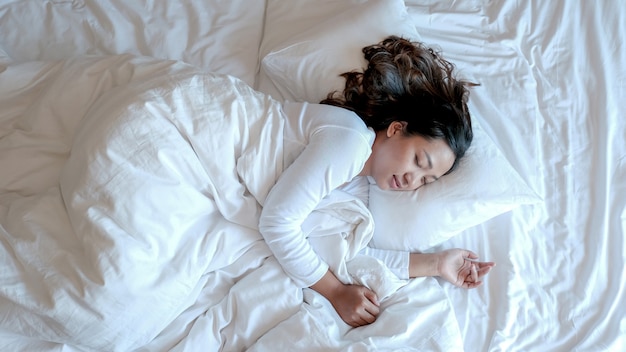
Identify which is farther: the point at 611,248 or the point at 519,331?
the point at 611,248

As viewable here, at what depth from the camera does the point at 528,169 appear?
1491mm

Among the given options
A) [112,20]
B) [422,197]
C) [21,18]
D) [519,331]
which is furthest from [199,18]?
[519,331]

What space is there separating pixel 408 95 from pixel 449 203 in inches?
11.1

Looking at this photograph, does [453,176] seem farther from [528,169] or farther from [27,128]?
[27,128]

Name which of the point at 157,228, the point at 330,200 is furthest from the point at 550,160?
the point at 157,228

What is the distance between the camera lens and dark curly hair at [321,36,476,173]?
132 cm

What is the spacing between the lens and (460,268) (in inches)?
52.8

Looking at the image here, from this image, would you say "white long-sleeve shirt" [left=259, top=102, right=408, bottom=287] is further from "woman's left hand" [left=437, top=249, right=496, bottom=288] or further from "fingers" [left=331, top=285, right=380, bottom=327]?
"woman's left hand" [left=437, top=249, right=496, bottom=288]

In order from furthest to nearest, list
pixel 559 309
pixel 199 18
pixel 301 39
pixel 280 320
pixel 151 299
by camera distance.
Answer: pixel 199 18 → pixel 301 39 → pixel 559 309 → pixel 280 320 → pixel 151 299

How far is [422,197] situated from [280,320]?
0.45 metres

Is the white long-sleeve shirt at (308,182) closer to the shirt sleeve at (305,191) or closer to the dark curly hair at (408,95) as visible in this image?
the shirt sleeve at (305,191)

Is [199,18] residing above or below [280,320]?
above

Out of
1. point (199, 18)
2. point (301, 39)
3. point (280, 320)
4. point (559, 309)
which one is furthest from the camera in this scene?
point (199, 18)

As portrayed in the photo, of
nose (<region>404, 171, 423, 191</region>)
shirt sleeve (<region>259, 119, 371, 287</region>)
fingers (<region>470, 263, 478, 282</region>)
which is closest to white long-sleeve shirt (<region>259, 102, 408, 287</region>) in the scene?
shirt sleeve (<region>259, 119, 371, 287</region>)
